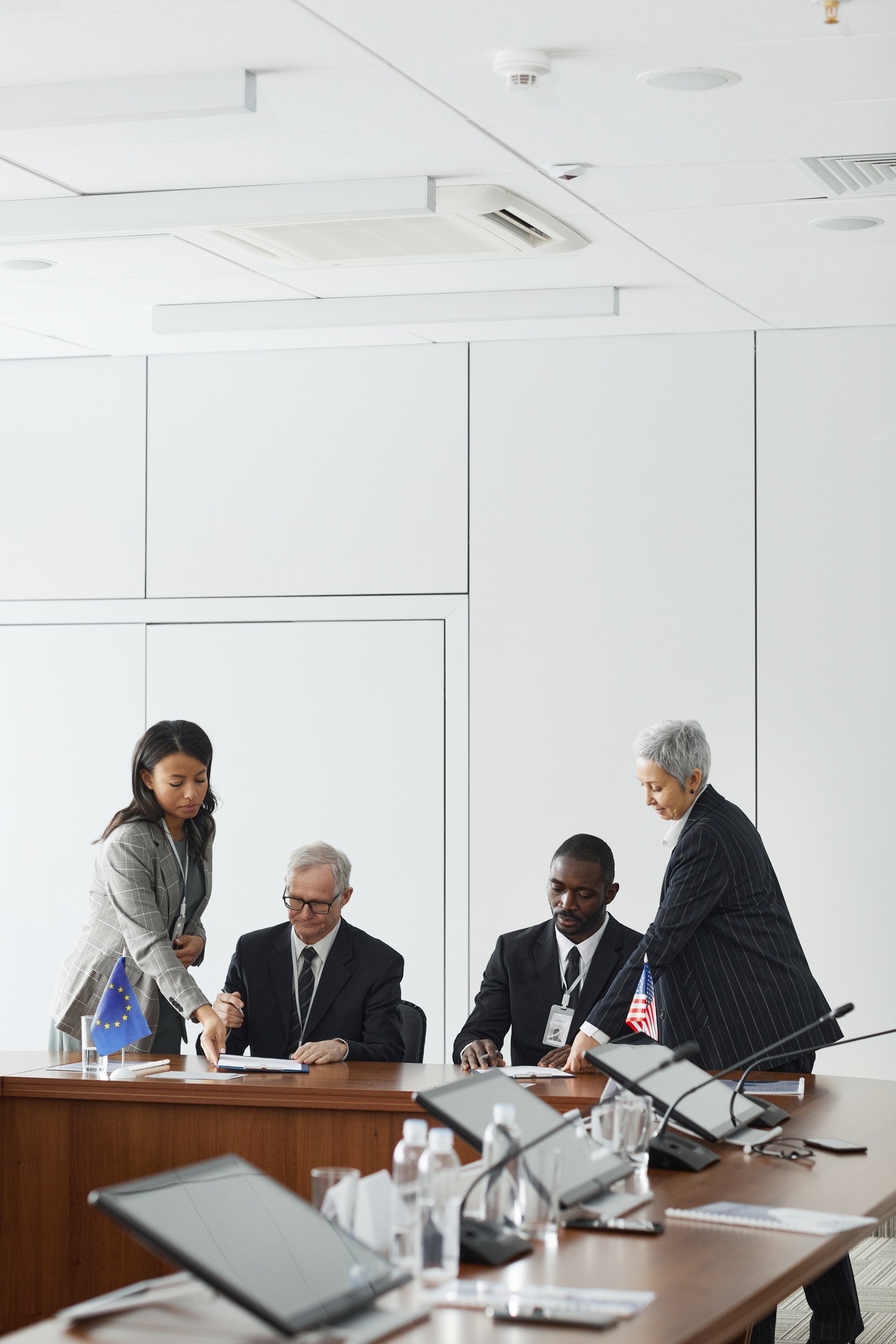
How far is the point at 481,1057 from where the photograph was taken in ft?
14.7

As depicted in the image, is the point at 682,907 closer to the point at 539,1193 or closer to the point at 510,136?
the point at 539,1193

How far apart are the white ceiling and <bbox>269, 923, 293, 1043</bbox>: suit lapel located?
218 centimetres

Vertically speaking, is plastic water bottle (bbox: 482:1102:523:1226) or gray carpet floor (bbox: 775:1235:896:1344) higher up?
plastic water bottle (bbox: 482:1102:523:1226)

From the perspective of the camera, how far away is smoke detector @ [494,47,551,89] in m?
3.55

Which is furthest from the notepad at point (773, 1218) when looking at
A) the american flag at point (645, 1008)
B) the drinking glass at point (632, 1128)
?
the american flag at point (645, 1008)

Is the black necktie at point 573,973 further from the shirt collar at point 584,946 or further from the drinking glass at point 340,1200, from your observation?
the drinking glass at point 340,1200

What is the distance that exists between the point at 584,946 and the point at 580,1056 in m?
0.60

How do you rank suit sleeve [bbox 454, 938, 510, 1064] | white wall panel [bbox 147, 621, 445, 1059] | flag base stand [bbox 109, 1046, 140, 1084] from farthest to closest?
white wall panel [bbox 147, 621, 445, 1059], suit sleeve [bbox 454, 938, 510, 1064], flag base stand [bbox 109, 1046, 140, 1084]

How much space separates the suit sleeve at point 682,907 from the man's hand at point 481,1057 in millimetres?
367

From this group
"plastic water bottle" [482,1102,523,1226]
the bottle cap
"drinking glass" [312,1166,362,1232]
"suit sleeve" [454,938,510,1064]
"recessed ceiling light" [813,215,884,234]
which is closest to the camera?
"drinking glass" [312,1166,362,1232]

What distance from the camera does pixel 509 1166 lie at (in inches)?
101

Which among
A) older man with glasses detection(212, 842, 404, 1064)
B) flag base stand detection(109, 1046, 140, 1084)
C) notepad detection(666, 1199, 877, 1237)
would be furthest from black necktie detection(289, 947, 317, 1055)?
notepad detection(666, 1199, 877, 1237)

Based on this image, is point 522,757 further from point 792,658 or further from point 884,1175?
point 884,1175

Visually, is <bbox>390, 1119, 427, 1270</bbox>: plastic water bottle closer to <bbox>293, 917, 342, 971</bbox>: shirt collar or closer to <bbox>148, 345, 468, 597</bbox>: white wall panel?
<bbox>293, 917, 342, 971</bbox>: shirt collar
